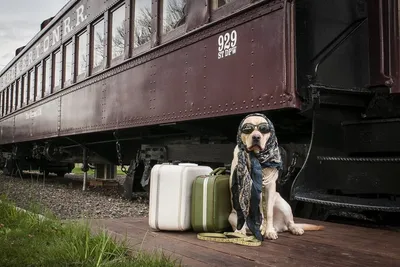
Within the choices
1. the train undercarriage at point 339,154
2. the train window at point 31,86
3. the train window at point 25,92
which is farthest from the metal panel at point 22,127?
the train undercarriage at point 339,154

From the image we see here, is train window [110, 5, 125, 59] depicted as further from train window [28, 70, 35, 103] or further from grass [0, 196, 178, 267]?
train window [28, 70, 35, 103]

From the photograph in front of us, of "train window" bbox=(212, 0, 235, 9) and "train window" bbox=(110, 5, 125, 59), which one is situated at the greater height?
"train window" bbox=(110, 5, 125, 59)

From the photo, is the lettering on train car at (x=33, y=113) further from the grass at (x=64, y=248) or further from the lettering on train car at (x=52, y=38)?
the grass at (x=64, y=248)

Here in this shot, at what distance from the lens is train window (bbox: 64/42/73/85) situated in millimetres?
8906

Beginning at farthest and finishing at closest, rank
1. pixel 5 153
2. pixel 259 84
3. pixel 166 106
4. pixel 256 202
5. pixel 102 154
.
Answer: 1. pixel 5 153
2. pixel 102 154
3. pixel 166 106
4. pixel 259 84
5. pixel 256 202

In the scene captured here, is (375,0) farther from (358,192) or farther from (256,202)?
(256,202)

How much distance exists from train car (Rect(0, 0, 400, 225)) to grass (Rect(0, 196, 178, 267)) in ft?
4.62

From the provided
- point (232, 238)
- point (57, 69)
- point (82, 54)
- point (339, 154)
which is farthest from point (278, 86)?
point (57, 69)

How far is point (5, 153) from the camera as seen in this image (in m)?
16.3

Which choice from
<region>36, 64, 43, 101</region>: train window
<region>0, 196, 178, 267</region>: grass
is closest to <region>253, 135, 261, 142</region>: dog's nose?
<region>0, 196, 178, 267</region>: grass

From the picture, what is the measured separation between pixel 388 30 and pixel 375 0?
0.38 meters

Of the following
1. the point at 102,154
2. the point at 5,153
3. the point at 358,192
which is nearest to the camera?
the point at 358,192

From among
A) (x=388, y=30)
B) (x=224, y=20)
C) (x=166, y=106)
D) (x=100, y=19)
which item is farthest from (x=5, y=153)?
(x=388, y=30)

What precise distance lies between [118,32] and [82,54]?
1736 mm
